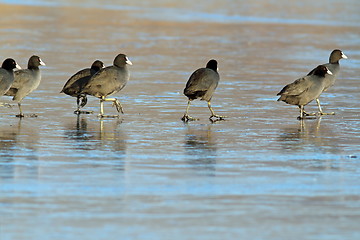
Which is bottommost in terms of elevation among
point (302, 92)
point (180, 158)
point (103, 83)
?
point (180, 158)

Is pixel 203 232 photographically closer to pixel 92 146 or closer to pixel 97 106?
pixel 92 146

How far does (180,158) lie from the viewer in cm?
1180

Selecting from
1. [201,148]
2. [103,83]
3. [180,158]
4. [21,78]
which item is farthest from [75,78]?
[180,158]

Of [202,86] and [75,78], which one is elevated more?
[75,78]

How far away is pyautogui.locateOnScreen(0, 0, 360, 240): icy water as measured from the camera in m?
8.38

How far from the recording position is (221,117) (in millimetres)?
15781

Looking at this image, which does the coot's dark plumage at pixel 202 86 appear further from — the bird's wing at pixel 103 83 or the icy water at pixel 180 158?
the bird's wing at pixel 103 83

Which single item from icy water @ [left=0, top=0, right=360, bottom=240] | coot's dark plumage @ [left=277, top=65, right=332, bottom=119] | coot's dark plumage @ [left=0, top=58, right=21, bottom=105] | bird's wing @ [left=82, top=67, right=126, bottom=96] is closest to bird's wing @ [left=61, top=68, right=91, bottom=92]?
icy water @ [left=0, top=0, right=360, bottom=240]

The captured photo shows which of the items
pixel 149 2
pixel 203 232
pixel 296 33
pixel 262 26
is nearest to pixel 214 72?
pixel 203 232

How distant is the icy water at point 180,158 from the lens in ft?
27.5

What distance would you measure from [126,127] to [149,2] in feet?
150

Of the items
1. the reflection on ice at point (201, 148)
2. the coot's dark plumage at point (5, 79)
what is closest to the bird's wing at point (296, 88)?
the reflection on ice at point (201, 148)

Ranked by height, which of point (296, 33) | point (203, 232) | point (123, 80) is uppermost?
point (296, 33)

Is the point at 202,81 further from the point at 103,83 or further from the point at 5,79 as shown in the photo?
the point at 5,79
